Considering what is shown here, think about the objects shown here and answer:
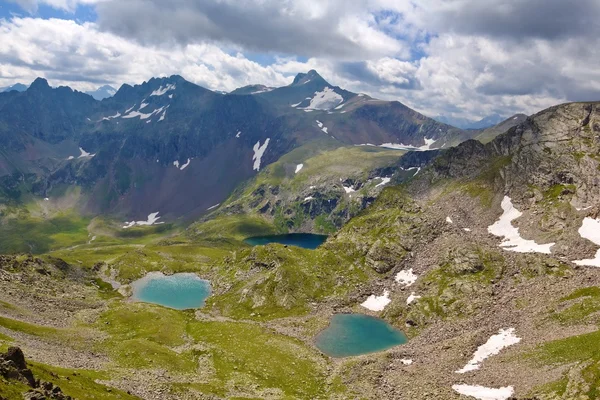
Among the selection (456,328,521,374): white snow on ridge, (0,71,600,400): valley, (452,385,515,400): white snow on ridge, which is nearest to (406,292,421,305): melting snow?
(0,71,600,400): valley

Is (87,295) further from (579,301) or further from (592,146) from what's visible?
(592,146)

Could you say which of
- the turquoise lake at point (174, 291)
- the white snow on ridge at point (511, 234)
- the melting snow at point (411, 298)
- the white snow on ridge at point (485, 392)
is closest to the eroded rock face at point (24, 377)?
the white snow on ridge at point (485, 392)

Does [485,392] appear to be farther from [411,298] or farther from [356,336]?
[411,298]

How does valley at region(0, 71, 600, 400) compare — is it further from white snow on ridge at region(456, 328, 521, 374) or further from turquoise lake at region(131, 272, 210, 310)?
turquoise lake at region(131, 272, 210, 310)

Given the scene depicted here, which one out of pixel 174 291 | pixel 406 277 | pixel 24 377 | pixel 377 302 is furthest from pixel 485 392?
pixel 174 291

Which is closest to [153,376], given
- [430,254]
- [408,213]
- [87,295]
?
[87,295]
